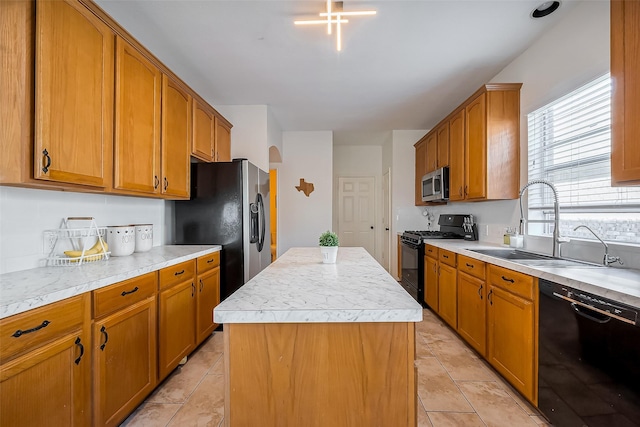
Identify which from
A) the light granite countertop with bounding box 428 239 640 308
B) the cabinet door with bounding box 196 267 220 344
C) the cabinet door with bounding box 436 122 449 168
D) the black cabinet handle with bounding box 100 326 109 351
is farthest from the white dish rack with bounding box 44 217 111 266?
the cabinet door with bounding box 436 122 449 168

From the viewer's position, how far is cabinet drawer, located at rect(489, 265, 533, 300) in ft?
5.47

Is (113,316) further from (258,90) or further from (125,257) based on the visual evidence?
(258,90)

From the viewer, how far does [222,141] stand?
347cm

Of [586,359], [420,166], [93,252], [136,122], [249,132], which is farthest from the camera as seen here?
[420,166]

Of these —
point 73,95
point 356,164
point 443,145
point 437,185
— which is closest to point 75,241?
point 73,95

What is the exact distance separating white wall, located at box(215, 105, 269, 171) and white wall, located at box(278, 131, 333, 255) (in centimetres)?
107

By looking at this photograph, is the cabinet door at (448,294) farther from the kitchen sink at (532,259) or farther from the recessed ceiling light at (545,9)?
the recessed ceiling light at (545,9)

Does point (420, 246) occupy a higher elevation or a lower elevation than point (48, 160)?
lower

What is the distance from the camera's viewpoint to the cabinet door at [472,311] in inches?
86.4

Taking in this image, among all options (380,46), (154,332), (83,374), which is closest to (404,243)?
(380,46)

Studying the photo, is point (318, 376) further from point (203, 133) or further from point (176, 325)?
point (203, 133)

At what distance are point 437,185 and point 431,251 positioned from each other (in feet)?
3.02

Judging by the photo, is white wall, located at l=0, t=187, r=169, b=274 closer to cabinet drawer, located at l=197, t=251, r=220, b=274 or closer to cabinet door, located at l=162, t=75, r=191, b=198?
cabinet door, located at l=162, t=75, r=191, b=198

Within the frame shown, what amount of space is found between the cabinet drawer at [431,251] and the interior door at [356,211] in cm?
263
